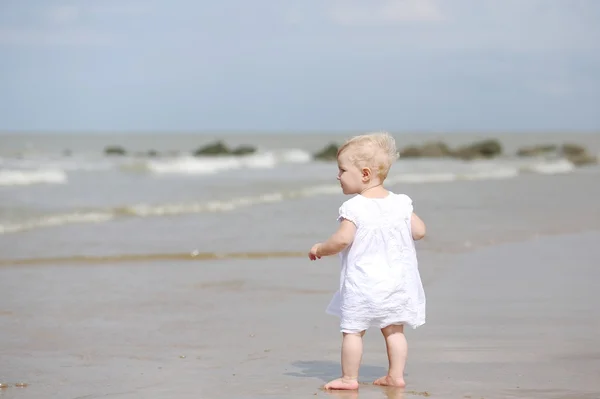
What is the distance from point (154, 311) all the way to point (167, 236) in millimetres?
4570

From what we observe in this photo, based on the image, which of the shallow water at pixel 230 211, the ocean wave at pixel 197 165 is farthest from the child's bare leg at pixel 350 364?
the ocean wave at pixel 197 165

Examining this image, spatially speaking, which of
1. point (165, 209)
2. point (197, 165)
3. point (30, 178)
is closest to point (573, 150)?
point (197, 165)

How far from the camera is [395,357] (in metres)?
4.59

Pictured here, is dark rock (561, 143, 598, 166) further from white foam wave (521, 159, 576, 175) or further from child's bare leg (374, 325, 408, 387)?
child's bare leg (374, 325, 408, 387)

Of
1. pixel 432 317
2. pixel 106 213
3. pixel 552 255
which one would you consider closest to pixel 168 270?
pixel 432 317

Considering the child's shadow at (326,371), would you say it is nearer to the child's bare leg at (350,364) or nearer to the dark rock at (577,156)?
the child's bare leg at (350,364)

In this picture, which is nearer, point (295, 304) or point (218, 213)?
point (295, 304)

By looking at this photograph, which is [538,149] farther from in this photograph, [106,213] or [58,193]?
[106,213]

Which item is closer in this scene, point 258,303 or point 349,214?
point 349,214

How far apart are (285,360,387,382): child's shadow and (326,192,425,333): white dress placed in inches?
14.5

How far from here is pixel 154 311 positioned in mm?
6852

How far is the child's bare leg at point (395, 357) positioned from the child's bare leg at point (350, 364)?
151 millimetres

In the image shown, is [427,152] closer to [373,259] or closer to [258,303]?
[258,303]

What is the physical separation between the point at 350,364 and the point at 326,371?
0.48 metres
